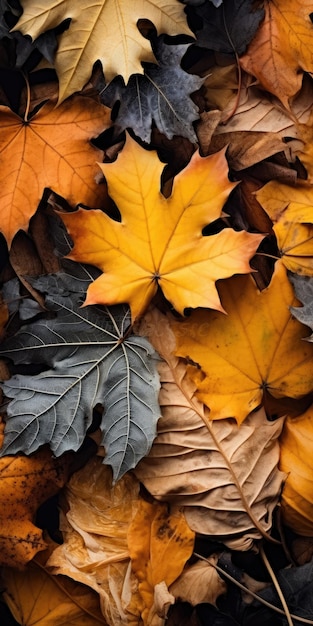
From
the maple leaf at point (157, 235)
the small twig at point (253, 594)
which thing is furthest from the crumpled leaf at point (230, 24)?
the small twig at point (253, 594)

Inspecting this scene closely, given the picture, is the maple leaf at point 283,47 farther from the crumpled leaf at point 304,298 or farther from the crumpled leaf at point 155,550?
the crumpled leaf at point 155,550

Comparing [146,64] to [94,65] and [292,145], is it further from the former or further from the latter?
[292,145]

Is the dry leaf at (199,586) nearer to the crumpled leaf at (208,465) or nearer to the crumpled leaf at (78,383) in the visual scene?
the crumpled leaf at (208,465)

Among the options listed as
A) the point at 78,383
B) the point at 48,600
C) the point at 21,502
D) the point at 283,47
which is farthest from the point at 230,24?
the point at 48,600

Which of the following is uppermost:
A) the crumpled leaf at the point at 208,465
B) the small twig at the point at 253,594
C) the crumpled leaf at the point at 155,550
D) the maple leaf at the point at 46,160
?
the maple leaf at the point at 46,160

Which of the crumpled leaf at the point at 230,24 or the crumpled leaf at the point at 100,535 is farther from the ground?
the crumpled leaf at the point at 230,24

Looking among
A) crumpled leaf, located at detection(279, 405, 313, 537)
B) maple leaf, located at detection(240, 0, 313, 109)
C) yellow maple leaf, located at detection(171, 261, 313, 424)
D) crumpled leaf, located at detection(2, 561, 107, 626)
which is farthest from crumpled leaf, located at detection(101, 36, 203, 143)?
crumpled leaf, located at detection(2, 561, 107, 626)
